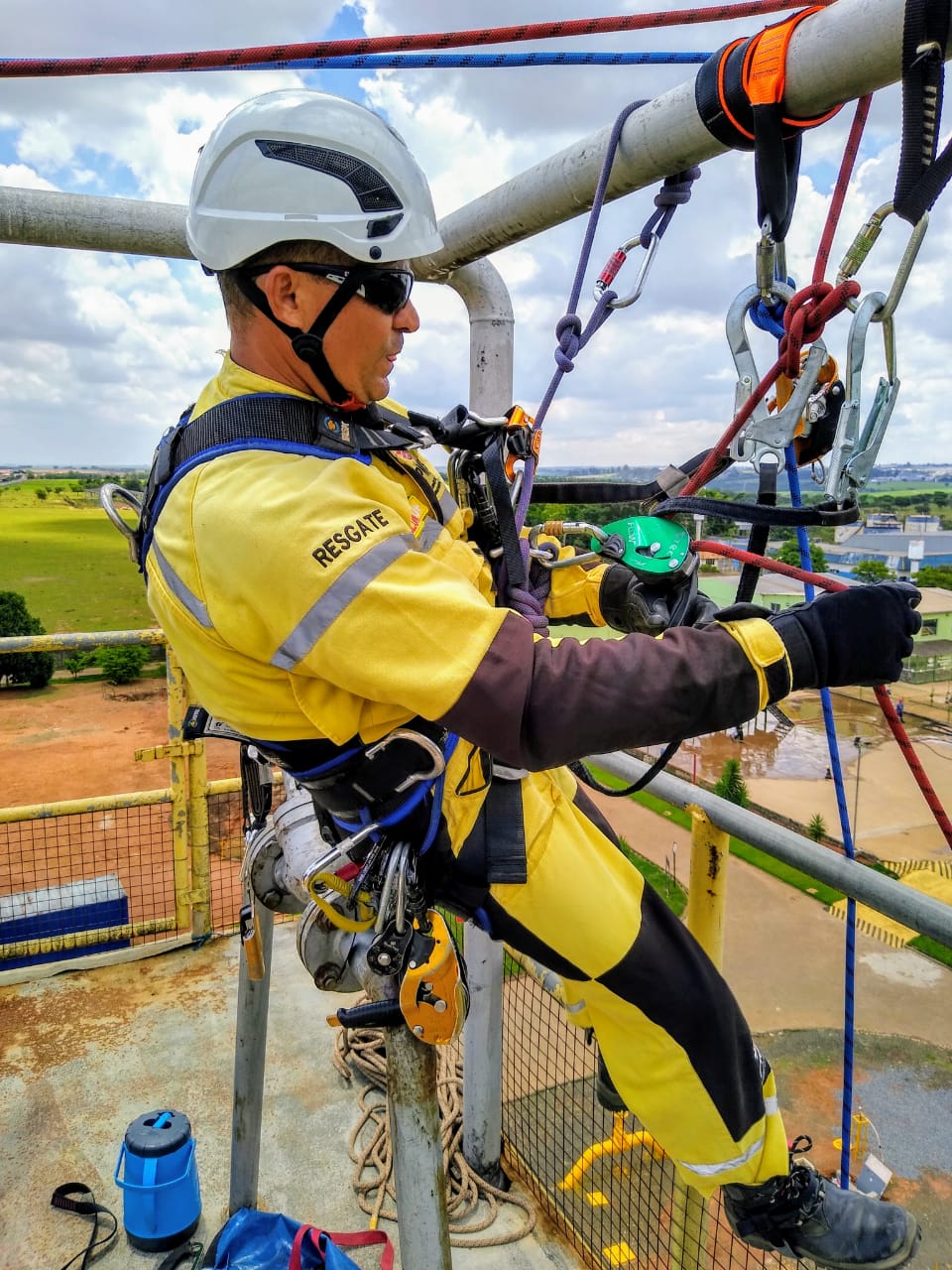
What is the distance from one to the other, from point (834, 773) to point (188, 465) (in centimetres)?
147

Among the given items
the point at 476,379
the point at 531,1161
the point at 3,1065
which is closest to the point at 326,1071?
the point at 531,1161

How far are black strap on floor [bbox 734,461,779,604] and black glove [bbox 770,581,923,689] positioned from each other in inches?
10.3

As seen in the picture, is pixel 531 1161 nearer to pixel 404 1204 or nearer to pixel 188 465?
pixel 404 1204

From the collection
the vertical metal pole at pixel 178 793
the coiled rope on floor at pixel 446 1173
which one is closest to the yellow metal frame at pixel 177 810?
the vertical metal pole at pixel 178 793

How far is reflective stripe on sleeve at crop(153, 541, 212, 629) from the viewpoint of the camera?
1.44 meters

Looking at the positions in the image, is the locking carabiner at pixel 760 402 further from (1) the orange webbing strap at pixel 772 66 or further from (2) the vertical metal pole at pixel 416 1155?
(2) the vertical metal pole at pixel 416 1155

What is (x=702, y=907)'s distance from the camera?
212cm

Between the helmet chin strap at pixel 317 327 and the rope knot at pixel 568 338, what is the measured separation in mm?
637

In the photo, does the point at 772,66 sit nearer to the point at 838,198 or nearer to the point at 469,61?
the point at 838,198

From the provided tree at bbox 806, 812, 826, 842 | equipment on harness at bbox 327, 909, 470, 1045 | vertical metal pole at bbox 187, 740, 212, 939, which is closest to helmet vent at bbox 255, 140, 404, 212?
equipment on harness at bbox 327, 909, 470, 1045

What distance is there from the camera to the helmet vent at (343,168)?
152cm

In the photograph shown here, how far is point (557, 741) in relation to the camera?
4.53 ft

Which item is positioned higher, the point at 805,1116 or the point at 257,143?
the point at 257,143

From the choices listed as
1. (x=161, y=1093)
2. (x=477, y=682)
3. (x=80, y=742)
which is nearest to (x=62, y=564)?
(x=80, y=742)
